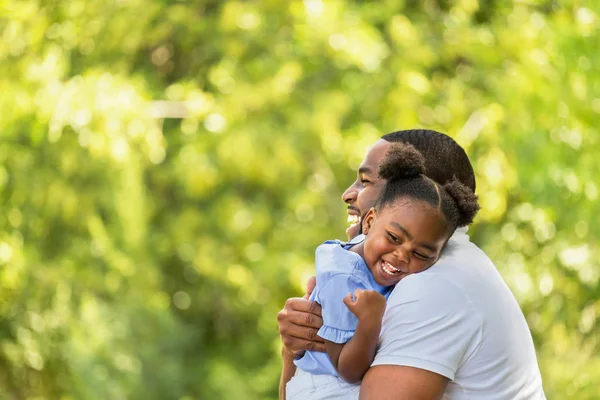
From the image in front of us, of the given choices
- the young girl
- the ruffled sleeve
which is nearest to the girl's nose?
the young girl

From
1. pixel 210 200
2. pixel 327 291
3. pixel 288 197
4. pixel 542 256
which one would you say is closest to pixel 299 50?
pixel 288 197

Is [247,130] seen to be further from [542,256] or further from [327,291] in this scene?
[327,291]

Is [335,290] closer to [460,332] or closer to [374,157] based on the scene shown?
[460,332]

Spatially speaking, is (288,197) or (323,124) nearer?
(323,124)

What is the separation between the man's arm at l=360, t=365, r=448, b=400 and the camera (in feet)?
7.04

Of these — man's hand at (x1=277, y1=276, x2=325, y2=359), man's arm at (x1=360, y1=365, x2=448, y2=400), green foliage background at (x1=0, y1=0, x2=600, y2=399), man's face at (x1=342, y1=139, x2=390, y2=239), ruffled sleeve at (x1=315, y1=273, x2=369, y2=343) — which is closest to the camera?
man's arm at (x1=360, y1=365, x2=448, y2=400)

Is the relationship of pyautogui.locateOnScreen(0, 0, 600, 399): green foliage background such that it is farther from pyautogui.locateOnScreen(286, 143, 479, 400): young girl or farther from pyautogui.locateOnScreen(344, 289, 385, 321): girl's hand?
pyautogui.locateOnScreen(344, 289, 385, 321): girl's hand

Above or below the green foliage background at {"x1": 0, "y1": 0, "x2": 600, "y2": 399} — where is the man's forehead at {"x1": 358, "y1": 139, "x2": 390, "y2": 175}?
above

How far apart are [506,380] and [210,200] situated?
722 cm

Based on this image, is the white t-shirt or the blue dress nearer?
the white t-shirt

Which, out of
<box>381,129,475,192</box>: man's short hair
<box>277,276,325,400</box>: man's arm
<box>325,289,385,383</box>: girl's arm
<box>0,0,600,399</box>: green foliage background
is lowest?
<box>0,0,600,399</box>: green foliage background

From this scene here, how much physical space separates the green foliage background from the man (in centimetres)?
470

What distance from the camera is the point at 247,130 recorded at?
830 cm

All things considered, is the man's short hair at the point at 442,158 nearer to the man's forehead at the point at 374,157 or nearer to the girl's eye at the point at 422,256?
the man's forehead at the point at 374,157
